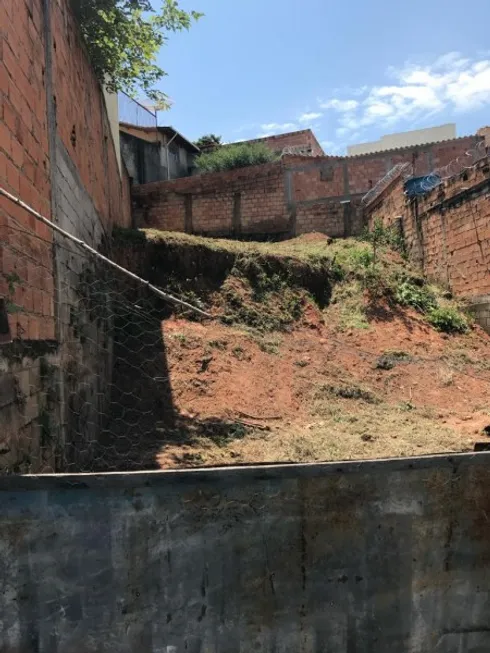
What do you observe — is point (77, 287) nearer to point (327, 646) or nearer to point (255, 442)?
point (255, 442)

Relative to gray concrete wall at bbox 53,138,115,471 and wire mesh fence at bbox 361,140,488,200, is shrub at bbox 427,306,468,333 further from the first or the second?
gray concrete wall at bbox 53,138,115,471

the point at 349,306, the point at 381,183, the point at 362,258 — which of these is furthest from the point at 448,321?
the point at 381,183

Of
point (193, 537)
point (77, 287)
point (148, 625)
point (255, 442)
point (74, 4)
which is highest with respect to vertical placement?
point (74, 4)

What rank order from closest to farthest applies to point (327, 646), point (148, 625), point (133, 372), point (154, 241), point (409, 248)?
1. point (148, 625)
2. point (327, 646)
3. point (133, 372)
4. point (154, 241)
5. point (409, 248)

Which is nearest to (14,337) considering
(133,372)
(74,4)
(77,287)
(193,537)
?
(193,537)

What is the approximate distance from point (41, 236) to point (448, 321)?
9045mm

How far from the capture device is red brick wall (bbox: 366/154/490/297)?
382 inches

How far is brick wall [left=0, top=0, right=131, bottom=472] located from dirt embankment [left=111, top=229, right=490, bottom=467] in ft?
6.59

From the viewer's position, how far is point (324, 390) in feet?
24.5

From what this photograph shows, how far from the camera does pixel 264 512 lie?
1637 millimetres

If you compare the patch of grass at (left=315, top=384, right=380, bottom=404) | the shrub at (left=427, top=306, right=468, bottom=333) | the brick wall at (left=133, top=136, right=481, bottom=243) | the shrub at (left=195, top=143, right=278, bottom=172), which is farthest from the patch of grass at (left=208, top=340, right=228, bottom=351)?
the shrub at (left=195, top=143, right=278, bottom=172)

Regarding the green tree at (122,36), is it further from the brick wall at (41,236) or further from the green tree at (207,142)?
the green tree at (207,142)

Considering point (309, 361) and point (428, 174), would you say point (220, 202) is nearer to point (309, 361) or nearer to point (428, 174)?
point (428, 174)

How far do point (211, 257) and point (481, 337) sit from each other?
5930mm
